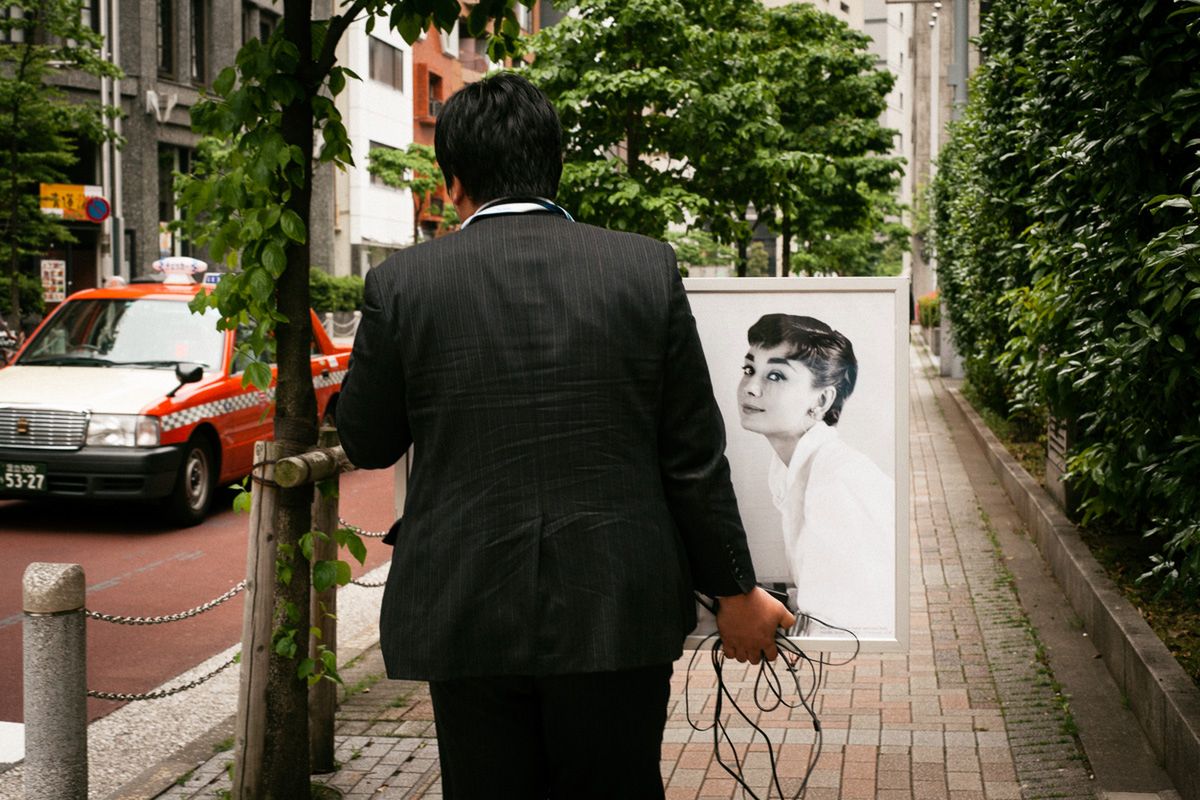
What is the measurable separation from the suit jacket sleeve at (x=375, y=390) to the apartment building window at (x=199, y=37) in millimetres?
42155

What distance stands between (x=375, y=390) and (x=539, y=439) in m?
0.35

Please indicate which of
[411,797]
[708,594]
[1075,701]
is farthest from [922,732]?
[708,594]

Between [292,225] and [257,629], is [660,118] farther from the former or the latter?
[257,629]

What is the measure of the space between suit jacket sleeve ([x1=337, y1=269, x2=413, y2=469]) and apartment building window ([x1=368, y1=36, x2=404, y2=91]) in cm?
4982

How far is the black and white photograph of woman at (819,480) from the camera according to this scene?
3547 mm

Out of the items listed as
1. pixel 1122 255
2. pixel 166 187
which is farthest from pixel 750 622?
pixel 166 187

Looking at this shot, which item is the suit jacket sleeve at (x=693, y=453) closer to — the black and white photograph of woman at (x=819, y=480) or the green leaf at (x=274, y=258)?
the black and white photograph of woman at (x=819, y=480)

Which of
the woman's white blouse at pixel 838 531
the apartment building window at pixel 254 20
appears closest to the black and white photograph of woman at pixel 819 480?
the woman's white blouse at pixel 838 531

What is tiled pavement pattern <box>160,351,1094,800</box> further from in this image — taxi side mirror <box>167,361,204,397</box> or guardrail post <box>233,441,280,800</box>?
taxi side mirror <box>167,361,204,397</box>

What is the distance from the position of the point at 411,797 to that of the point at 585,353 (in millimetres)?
2881

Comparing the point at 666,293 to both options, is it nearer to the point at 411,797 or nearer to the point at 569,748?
the point at 569,748

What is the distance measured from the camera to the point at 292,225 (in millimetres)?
4336

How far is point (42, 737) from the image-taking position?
13.5ft

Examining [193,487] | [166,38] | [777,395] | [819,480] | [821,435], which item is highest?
→ [166,38]
